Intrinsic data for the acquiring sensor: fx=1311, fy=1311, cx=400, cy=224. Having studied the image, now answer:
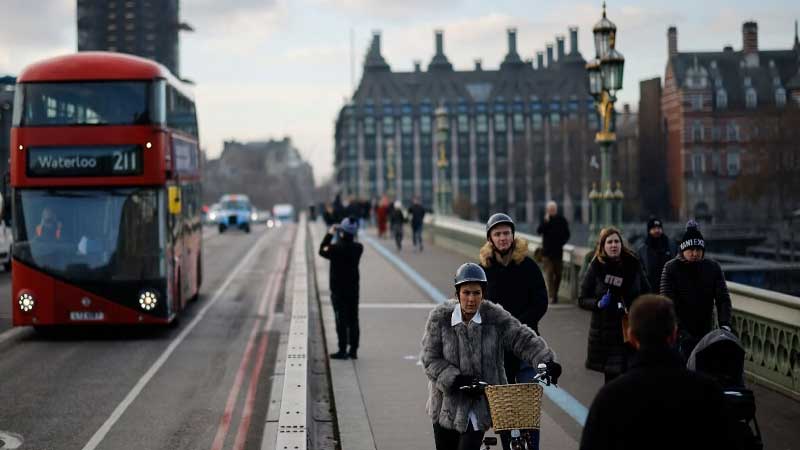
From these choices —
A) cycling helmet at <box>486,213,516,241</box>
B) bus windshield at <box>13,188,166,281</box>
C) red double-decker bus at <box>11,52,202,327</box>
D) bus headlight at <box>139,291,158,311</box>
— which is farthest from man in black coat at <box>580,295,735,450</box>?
bus headlight at <box>139,291,158,311</box>

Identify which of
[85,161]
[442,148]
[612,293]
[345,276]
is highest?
[442,148]

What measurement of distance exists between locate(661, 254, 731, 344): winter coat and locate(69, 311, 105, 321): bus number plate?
10331 mm

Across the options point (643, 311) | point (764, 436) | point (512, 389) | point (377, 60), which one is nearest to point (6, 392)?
point (764, 436)

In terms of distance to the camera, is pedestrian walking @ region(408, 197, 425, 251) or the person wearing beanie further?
pedestrian walking @ region(408, 197, 425, 251)

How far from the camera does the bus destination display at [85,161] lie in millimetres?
A: 18141

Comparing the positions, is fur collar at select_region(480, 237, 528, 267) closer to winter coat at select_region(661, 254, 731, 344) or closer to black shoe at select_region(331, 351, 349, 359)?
winter coat at select_region(661, 254, 731, 344)

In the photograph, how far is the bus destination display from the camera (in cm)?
1814

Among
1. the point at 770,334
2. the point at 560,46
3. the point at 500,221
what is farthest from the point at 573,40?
the point at 500,221

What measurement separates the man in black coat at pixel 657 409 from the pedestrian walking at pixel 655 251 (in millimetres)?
10195

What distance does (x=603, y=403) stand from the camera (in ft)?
15.3

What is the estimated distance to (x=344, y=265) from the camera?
15.5m

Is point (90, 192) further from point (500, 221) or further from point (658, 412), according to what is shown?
point (658, 412)

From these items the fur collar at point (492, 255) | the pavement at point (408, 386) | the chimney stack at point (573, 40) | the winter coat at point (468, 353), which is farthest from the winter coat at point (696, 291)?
the chimney stack at point (573, 40)

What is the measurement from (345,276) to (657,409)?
1110 centimetres
